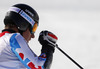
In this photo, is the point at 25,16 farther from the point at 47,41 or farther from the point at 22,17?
the point at 47,41

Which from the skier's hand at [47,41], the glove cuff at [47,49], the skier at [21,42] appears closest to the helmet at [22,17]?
the skier at [21,42]

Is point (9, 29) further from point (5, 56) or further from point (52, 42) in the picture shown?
point (52, 42)

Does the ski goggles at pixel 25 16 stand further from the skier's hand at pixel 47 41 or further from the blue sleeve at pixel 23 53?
the blue sleeve at pixel 23 53

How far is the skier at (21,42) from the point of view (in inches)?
171

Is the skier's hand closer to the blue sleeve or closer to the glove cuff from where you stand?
the glove cuff

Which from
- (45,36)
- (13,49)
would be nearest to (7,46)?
(13,49)

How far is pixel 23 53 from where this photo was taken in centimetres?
437

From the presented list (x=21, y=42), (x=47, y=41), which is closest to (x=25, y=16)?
(x=47, y=41)

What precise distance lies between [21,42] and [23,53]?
0.15 metres

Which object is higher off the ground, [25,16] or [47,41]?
[25,16]

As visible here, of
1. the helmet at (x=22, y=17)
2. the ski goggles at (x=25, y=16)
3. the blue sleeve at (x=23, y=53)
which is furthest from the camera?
the ski goggles at (x=25, y=16)

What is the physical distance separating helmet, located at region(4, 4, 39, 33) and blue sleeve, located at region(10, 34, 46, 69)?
0.39m

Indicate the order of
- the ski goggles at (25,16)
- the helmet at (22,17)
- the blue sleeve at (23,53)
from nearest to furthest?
the blue sleeve at (23,53) < the helmet at (22,17) < the ski goggles at (25,16)

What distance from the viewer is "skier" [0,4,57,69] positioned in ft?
14.3
